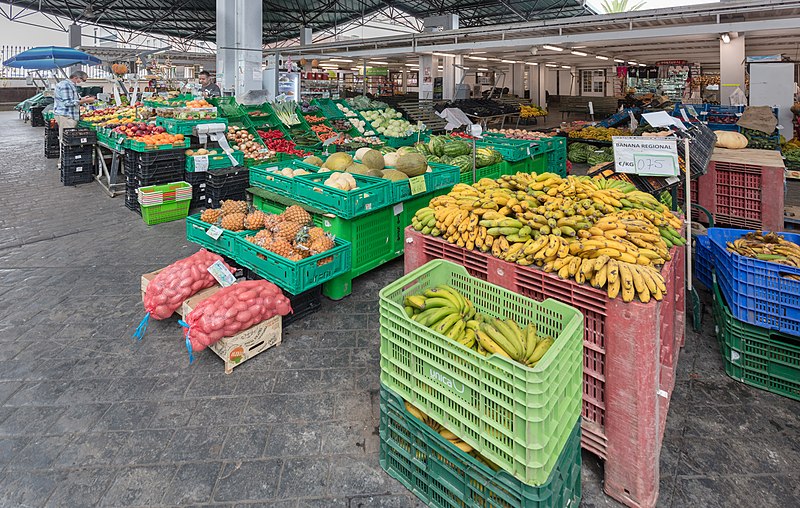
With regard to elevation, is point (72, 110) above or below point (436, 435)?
above

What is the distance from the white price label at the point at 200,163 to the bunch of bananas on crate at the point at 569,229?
14.9 feet

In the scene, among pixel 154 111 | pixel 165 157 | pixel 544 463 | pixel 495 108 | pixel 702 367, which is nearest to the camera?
pixel 544 463

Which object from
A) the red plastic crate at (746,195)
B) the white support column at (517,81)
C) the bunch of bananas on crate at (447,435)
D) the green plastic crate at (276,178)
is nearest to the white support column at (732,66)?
the red plastic crate at (746,195)

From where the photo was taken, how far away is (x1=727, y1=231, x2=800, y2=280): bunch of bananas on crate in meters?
2.73

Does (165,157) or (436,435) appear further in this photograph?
(165,157)

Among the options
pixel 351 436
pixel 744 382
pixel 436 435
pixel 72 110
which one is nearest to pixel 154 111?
pixel 72 110

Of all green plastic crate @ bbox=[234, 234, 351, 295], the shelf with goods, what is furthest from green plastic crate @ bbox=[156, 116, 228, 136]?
the shelf with goods

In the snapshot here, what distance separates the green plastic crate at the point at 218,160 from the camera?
21.1 ft

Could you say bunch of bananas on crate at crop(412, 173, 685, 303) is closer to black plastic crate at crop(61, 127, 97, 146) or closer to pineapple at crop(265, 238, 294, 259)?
pineapple at crop(265, 238, 294, 259)

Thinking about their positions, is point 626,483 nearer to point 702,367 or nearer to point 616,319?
point 616,319

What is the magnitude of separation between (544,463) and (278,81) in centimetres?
1047

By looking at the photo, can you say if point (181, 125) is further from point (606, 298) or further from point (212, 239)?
point (606, 298)

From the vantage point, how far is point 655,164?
332 centimetres

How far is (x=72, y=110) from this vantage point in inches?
366
